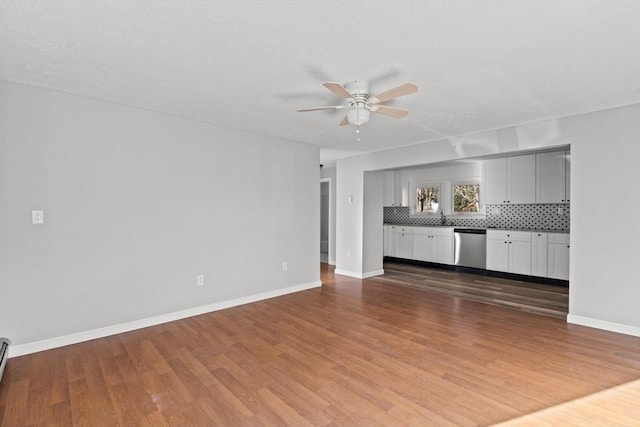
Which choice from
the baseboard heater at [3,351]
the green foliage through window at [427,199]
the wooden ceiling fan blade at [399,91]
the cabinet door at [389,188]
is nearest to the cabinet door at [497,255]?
the green foliage through window at [427,199]

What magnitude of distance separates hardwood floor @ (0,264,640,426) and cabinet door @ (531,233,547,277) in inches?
80.5

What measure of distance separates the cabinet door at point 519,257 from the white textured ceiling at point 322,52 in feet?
9.57

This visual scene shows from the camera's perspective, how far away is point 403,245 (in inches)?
299

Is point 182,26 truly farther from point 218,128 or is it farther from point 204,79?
point 218,128

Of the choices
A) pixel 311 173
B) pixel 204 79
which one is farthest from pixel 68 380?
pixel 311 173

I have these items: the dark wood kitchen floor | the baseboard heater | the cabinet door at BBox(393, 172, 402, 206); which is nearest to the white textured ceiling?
the baseboard heater

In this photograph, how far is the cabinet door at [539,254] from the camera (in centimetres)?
546

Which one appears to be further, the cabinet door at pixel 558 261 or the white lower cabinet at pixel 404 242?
the white lower cabinet at pixel 404 242

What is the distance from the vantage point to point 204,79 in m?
2.73

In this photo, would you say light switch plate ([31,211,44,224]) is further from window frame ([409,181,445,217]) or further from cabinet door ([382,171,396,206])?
window frame ([409,181,445,217])

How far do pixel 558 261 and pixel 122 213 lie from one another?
6452 mm

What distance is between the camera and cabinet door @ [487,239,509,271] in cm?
592

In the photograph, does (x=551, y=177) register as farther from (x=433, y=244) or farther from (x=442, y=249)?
(x=433, y=244)

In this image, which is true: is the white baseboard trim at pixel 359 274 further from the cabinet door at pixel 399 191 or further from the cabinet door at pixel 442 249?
the cabinet door at pixel 399 191
